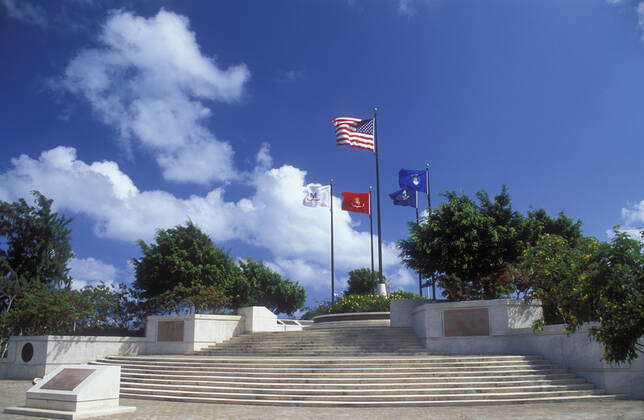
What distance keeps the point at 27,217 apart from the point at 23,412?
26.6 meters

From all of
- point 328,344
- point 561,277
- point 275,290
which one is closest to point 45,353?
point 328,344

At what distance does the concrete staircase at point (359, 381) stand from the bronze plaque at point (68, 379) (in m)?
3.01

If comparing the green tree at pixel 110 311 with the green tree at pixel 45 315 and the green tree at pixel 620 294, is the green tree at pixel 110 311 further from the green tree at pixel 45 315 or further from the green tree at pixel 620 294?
the green tree at pixel 620 294

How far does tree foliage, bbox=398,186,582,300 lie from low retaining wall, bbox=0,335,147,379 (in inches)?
594

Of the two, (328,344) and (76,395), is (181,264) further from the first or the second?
(76,395)

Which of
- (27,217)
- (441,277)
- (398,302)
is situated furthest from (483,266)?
(27,217)

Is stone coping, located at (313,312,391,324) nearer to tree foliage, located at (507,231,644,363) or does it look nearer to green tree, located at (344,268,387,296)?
tree foliage, located at (507,231,644,363)

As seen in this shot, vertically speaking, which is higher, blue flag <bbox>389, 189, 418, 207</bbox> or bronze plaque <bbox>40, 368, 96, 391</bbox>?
blue flag <bbox>389, 189, 418, 207</bbox>

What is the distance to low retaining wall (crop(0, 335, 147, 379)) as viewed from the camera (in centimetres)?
2161

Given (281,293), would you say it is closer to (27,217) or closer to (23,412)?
(27,217)

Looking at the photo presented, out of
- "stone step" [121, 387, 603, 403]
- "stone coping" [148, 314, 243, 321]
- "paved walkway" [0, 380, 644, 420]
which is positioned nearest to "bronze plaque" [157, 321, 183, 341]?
"stone coping" [148, 314, 243, 321]

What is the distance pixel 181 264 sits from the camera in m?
34.4

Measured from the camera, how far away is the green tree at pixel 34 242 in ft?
114

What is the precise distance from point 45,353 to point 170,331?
5.14 metres
